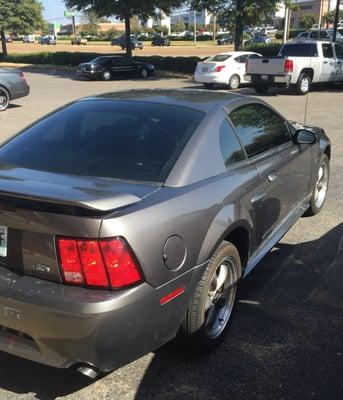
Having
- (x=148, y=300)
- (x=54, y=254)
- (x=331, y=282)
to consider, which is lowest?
(x=331, y=282)

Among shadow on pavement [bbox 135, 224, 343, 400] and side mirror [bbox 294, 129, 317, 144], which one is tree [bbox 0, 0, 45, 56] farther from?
shadow on pavement [bbox 135, 224, 343, 400]

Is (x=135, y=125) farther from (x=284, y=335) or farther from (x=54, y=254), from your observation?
(x=284, y=335)

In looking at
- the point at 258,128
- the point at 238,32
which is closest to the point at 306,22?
the point at 238,32

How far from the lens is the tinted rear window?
756 inches

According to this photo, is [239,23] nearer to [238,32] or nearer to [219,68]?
[238,32]

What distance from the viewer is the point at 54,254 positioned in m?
2.48

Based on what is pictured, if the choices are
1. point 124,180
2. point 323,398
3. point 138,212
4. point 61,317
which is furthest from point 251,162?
point 61,317

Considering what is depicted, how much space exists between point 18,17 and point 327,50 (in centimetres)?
3908

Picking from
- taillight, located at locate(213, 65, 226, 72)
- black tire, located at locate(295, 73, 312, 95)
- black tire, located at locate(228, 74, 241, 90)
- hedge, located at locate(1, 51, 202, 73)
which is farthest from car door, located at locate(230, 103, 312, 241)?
hedge, located at locate(1, 51, 202, 73)

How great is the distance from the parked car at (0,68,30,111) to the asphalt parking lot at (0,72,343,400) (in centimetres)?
1263

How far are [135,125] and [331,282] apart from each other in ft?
6.97

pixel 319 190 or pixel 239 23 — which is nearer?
pixel 319 190

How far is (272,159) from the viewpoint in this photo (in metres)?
4.08

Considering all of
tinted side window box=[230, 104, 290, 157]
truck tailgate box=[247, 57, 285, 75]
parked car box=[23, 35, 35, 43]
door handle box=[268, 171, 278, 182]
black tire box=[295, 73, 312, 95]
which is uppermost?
tinted side window box=[230, 104, 290, 157]
